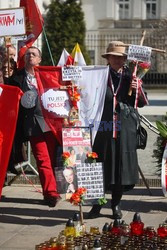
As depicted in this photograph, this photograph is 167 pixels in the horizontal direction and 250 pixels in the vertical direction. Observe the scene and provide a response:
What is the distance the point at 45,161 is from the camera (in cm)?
821

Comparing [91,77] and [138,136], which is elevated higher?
[91,77]

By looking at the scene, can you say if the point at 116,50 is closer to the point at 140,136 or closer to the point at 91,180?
the point at 140,136

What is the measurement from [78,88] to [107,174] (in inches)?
36.8

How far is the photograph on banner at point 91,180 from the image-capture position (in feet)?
24.5

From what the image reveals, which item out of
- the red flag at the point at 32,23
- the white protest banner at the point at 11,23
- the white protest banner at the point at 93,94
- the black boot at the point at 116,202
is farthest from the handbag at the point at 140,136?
the red flag at the point at 32,23

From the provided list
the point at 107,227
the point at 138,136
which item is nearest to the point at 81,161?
the point at 138,136

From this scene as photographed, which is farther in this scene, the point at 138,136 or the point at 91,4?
the point at 91,4

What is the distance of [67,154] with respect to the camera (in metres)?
7.56

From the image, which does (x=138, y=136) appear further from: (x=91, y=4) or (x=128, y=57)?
(x=91, y=4)

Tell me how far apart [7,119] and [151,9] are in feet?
142

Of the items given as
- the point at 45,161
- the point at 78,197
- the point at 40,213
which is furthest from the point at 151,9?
the point at 78,197

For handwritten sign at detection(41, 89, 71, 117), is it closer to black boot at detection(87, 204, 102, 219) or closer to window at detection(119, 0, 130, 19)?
black boot at detection(87, 204, 102, 219)

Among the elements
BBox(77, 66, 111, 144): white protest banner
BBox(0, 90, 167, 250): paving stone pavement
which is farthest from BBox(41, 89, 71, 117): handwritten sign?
BBox(0, 90, 167, 250): paving stone pavement

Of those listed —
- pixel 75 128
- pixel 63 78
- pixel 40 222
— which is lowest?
pixel 40 222
